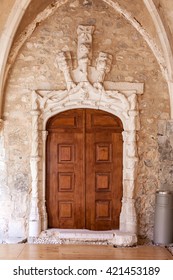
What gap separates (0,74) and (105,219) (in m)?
A: 2.72

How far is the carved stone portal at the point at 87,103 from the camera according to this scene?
5.63 metres

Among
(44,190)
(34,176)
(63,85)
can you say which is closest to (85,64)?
(63,85)

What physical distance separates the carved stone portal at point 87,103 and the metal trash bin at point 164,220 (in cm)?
36

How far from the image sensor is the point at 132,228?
5.62 meters

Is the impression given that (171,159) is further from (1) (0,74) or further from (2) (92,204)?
(1) (0,74)

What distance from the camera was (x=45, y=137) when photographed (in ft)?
18.9

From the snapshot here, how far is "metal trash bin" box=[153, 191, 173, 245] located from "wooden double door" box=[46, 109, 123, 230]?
665mm

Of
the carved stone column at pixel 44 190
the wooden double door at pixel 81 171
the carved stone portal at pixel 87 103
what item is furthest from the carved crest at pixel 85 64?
the carved stone column at pixel 44 190

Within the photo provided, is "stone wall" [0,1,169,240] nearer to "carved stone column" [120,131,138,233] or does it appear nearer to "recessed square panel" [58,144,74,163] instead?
"carved stone column" [120,131,138,233]

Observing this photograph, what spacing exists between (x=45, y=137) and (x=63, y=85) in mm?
841

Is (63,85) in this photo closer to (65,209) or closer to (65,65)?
(65,65)

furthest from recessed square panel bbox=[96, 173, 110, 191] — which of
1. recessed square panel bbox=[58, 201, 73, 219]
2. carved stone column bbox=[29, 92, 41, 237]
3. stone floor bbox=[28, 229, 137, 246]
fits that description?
carved stone column bbox=[29, 92, 41, 237]

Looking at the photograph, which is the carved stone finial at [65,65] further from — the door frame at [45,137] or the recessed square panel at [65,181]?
the recessed square panel at [65,181]

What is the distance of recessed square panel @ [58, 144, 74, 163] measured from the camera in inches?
229
